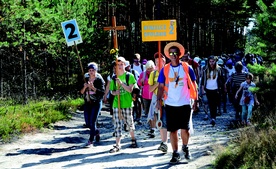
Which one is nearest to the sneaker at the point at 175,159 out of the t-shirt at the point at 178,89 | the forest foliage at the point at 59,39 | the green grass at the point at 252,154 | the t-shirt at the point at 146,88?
the green grass at the point at 252,154

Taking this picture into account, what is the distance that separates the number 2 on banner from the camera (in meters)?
9.76

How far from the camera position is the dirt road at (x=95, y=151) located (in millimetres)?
7414

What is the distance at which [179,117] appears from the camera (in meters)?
7.09

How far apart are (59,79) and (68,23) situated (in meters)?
12.6

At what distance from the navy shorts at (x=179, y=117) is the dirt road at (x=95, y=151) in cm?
66

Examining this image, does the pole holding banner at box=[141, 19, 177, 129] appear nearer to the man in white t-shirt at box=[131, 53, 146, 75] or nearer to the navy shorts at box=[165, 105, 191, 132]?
the man in white t-shirt at box=[131, 53, 146, 75]

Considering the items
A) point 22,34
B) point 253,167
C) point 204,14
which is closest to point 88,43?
point 22,34

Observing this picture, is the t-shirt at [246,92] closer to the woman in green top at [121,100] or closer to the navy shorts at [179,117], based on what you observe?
the woman in green top at [121,100]

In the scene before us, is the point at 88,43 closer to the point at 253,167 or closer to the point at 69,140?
the point at 69,140

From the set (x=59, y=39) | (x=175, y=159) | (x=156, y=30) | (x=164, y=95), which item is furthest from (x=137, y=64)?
(x=175, y=159)

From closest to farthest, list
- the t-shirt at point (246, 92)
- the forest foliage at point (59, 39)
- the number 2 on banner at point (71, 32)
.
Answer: the number 2 on banner at point (71, 32)
the t-shirt at point (246, 92)
the forest foliage at point (59, 39)

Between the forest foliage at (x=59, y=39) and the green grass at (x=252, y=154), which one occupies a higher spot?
the forest foliage at (x=59, y=39)

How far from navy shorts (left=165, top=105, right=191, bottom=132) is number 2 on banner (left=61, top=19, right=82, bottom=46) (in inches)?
144

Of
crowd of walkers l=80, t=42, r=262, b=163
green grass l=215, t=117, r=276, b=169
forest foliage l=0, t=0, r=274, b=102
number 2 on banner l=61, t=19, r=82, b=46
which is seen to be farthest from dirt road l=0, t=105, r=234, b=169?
number 2 on banner l=61, t=19, r=82, b=46
